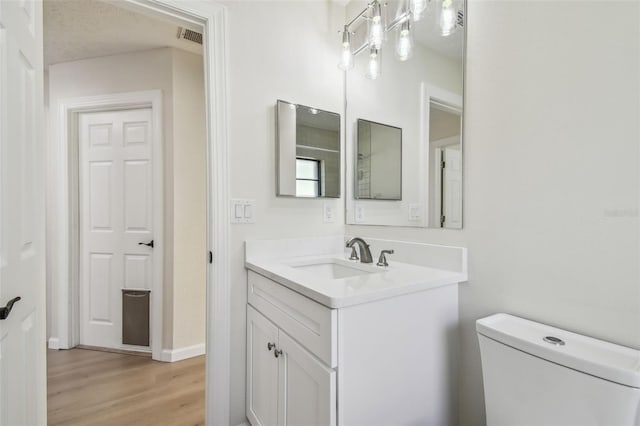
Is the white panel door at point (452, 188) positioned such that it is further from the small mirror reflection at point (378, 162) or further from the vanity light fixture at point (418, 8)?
the vanity light fixture at point (418, 8)

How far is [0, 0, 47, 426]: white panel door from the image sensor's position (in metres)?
0.76

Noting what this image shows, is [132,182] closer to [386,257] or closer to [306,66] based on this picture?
[306,66]

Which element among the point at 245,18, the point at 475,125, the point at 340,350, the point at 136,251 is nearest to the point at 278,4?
the point at 245,18

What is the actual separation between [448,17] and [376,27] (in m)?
0.39

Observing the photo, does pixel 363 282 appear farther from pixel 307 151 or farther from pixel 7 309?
pixel 7 309

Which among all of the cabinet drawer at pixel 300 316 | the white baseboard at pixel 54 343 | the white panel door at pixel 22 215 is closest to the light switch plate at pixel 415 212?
the cabinet drawer at pixel 300 316

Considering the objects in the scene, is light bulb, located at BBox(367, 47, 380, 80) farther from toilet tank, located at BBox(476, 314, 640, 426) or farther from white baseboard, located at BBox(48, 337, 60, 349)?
white baseboard, located at BBox(48, 337, 60, 349)

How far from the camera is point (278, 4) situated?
1.54m

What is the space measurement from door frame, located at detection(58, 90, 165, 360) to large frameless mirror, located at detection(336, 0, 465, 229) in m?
1.52

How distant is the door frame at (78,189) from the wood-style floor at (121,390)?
0.70 feet

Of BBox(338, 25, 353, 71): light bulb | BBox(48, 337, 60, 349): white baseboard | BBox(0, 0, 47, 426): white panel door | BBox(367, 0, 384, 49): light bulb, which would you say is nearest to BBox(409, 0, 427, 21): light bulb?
BBox(367, 0, 384, 49): light bulb

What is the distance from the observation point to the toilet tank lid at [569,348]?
0.66m

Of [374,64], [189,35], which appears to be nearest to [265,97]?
[374,64]

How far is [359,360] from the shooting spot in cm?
87
